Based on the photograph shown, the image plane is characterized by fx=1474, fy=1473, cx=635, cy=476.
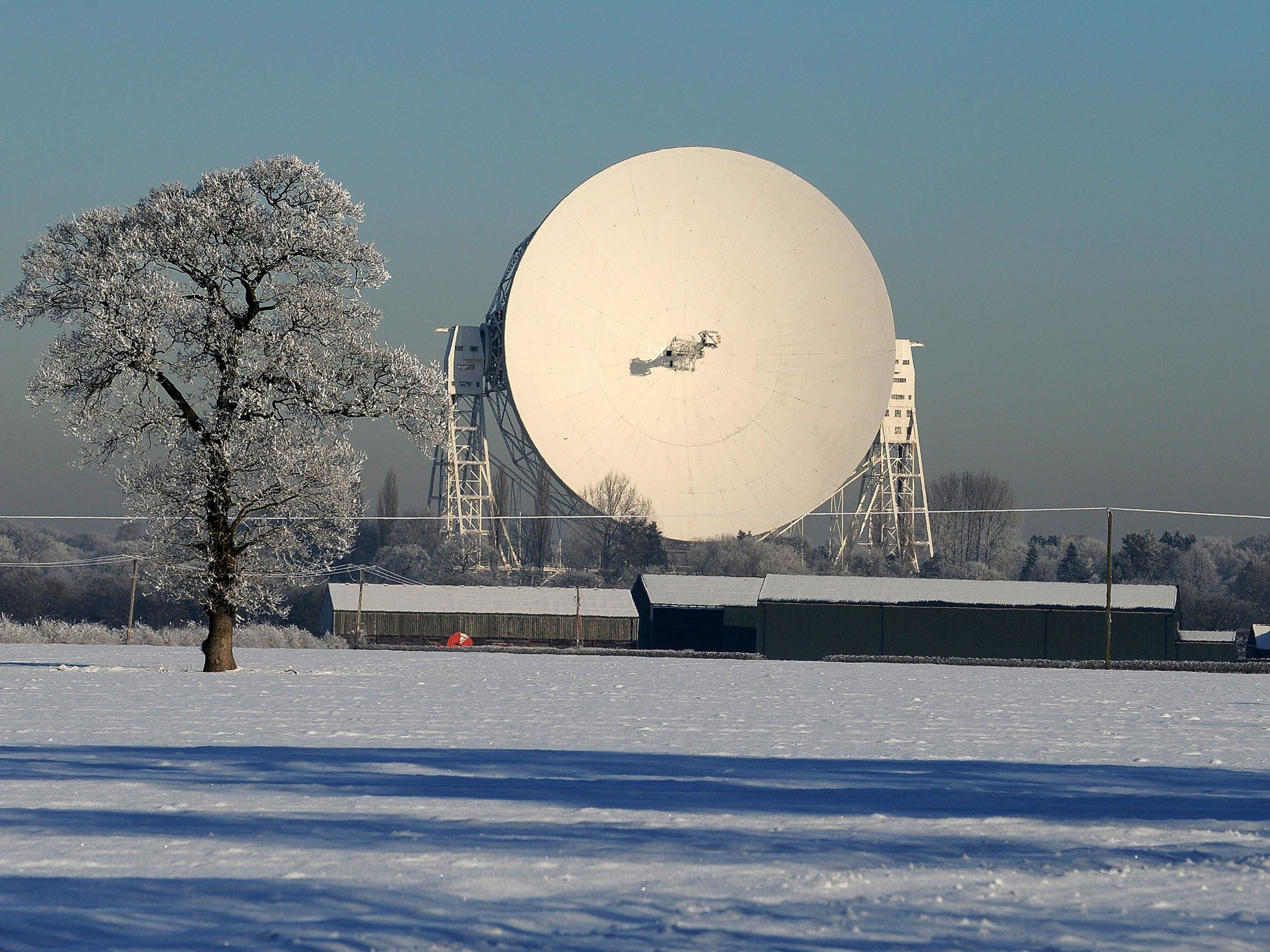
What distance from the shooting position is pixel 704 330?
76438 millimetres

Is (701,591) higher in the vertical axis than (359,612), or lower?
higher

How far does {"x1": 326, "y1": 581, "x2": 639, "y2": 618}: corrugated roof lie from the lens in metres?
88.1

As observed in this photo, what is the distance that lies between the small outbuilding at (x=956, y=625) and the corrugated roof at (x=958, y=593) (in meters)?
0.07

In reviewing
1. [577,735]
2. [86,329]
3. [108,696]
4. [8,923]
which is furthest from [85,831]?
[86,329]

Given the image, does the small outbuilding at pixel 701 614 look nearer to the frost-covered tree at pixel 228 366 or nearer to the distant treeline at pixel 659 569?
the distant treeline at pixel 659 569

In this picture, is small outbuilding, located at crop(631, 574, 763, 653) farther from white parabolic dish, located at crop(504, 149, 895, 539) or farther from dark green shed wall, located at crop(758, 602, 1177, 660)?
dark green shed wall, located at crop(758, 602, 1177, 660)

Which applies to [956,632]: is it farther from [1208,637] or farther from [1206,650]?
[1208,637]

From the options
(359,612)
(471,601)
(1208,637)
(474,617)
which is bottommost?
(474,617)

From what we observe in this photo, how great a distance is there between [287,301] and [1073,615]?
50.5 m

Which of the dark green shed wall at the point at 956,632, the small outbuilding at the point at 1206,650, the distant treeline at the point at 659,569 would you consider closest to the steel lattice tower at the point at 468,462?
the distant treeline at the point at 659,569

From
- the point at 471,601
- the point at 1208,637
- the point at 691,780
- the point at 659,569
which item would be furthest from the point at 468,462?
the point at 691,780

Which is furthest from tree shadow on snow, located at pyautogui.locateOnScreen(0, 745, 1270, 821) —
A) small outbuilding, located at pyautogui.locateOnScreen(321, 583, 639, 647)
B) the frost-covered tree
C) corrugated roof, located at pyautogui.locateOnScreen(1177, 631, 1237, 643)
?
small outbuilding, located at pyautogui.locateOnScreen(321, 583, 639, 647)

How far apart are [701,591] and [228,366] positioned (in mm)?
54042

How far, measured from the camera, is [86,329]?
33.0m
